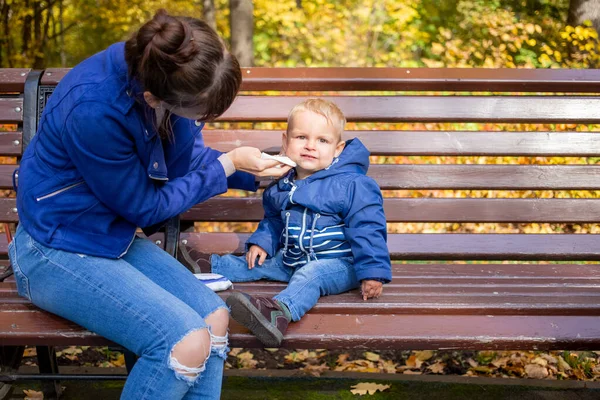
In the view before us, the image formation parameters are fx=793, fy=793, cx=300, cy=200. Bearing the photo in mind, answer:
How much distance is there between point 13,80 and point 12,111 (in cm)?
14

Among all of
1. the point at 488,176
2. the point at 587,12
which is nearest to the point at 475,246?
the point at 488,176

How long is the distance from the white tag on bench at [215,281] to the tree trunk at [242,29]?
18.8ft

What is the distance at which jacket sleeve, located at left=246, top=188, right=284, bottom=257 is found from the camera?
128 inches

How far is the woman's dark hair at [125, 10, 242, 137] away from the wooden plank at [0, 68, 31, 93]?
1.34 meters

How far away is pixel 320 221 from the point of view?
3148mm

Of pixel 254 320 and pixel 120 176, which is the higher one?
pixel 120 176

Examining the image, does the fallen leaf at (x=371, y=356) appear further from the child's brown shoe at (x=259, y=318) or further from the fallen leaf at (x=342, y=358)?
the child's brown shoe at (x=259, y=318)

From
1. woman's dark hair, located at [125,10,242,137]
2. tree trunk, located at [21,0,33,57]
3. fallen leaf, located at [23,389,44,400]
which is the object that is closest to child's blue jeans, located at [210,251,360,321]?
woman's dark hair, located at [125,10,242,137]

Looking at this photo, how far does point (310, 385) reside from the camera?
356 cm

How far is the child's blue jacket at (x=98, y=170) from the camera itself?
7.78 ft

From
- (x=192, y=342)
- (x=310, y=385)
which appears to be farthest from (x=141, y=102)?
(x=310, y=385)

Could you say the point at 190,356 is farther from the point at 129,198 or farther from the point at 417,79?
the point at 417,79

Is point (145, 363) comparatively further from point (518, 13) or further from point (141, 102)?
point (518, 13)

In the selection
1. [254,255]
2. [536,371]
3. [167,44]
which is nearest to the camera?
[167,44]
